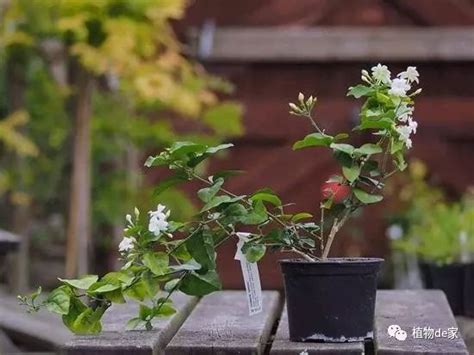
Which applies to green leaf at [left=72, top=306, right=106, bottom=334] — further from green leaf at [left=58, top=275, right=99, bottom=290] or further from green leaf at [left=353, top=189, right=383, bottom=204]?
green leaf at [left=353, top=189, right=383, bottom=204]

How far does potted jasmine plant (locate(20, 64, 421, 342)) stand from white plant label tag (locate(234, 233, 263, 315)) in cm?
2

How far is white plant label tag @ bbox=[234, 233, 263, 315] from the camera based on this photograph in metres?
1.83

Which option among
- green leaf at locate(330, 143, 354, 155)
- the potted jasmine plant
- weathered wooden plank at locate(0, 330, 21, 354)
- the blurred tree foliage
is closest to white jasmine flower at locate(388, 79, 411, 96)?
the potted jasmine plant

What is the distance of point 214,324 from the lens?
204 centimetres

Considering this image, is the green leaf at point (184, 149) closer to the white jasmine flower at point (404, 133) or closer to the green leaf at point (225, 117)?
the white jasmine flower at point (404, 133)

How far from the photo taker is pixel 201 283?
182 cm

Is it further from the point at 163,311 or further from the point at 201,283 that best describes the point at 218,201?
the point at 163,311

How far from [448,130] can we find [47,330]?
298 cm

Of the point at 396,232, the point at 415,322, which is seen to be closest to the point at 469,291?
the point at 415,322

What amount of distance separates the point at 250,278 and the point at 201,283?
0.11 meters

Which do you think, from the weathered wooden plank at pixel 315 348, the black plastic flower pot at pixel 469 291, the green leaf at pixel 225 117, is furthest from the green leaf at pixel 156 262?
the green leaf at pixel 225 117

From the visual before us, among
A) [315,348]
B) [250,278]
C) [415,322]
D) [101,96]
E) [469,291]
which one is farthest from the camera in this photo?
[101,96]

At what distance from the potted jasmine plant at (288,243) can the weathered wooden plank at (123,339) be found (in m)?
0.06

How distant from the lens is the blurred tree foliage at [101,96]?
533 cm
